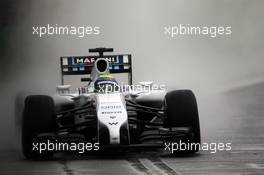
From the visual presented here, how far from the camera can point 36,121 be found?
391 inches

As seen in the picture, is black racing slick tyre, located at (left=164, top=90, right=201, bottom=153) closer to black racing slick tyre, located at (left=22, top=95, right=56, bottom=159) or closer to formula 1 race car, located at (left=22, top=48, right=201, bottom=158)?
formula 1 race car, located at (left=22, top=48, right=201, bottom=158)

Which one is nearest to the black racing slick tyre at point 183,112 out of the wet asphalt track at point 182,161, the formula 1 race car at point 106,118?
the formula 1 race car at point 106,118

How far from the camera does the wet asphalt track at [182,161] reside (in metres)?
8.49

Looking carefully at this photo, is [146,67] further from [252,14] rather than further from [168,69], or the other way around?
[252,14]

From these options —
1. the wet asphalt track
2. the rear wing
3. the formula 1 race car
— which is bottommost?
the wet asphalt track

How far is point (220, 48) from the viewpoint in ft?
48.0

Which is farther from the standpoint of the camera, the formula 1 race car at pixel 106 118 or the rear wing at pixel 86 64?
the rear wing at pixel 86 64

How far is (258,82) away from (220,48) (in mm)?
1975

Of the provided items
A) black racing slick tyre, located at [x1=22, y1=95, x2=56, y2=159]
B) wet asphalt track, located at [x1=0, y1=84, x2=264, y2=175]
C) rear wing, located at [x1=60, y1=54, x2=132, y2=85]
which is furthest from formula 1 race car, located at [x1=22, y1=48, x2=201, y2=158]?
rear wing, located at [x1=60, y1=54, x2=132, y2=85]

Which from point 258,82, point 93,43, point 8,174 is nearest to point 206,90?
point 93,43

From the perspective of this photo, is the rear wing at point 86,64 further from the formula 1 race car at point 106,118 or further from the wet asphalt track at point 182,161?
the wet asphalt track at point 182,161

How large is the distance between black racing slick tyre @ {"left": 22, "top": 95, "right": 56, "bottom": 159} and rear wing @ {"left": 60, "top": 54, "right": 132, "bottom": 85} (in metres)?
1.36

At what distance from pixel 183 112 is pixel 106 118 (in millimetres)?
885

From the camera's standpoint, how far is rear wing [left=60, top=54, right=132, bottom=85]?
37.4ft
